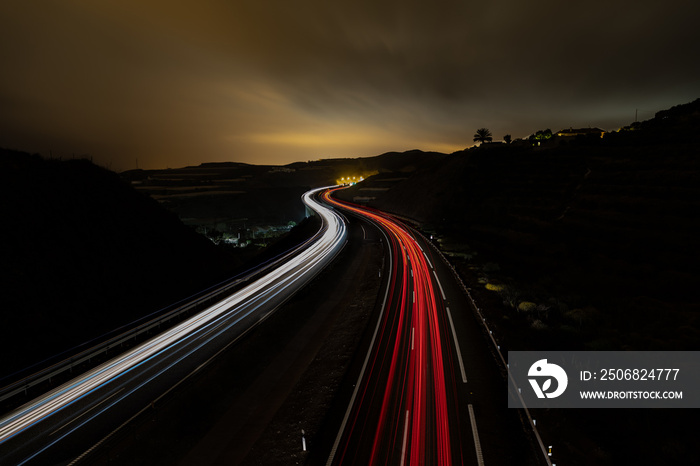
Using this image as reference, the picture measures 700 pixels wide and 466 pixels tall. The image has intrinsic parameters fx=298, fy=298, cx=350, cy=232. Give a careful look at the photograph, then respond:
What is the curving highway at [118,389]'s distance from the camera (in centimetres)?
1102

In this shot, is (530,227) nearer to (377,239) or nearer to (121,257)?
(377,239)

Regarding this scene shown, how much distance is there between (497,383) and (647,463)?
487cm

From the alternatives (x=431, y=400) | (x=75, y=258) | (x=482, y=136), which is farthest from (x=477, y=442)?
(x=482, y=136)

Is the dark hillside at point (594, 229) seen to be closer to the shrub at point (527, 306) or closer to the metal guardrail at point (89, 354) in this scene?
the shrub at point (527, 306)

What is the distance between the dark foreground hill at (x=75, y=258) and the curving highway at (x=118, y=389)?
1221cm

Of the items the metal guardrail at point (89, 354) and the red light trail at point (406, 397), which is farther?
the metal guardrail at point (89, 354)

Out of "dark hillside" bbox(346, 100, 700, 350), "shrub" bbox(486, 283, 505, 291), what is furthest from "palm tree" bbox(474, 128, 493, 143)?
"shrub" bbox(486, 283, 505, 291)

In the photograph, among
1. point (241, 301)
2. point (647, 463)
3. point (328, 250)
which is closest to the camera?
point (647, 463)

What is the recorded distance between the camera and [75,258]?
30.2m

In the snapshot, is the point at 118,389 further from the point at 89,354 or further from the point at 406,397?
the point at 406,397

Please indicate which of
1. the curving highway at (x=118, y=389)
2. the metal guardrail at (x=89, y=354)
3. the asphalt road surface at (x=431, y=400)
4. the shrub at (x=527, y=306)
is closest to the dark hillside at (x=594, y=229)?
the shrub at (x=527, y=306)

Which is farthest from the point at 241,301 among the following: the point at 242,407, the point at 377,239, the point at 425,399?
the point at 377,239

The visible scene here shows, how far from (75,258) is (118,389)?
23936 mm

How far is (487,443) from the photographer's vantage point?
9.91 metres
